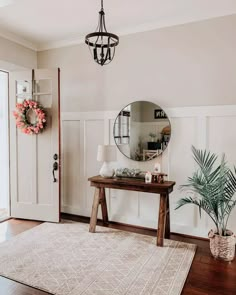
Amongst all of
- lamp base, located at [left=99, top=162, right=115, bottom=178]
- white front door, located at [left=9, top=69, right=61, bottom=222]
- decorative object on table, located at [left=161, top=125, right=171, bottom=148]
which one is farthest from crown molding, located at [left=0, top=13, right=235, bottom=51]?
lamp base, located at [left=99, top=162, right=115, bottom=178]

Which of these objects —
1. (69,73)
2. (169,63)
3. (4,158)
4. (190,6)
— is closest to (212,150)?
(169,63)

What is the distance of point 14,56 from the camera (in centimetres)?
389

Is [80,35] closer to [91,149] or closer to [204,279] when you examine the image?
[91,149]

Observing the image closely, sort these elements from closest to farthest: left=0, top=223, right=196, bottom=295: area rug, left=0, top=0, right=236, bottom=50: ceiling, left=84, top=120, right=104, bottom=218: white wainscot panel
→ 1. left=0, top=223, right=196, bottom=295: area rug
2. left=0, top=0, right=236, bottom=50: ceiling
3. left=84, top=120, right=104, bottom=218: white wainscot panel

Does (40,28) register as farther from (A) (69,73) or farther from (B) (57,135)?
(B) (57,135)

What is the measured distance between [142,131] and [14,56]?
2374 mm

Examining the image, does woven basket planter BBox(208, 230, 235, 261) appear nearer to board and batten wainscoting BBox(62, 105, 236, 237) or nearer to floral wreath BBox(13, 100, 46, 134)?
board and batten wainscoting BBox(62, 105, 236, 237)

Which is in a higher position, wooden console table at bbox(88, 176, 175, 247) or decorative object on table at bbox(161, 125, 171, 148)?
decorative object on table at bbox(161, 125, 171, 148)

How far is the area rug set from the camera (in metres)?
2.19

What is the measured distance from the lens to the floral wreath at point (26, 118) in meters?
3.68

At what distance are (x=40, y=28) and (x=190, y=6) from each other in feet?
7.07

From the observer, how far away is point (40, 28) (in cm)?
365

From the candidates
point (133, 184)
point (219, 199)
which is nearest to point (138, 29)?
point (133, 184)

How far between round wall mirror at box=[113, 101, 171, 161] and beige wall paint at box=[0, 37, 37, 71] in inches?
74.0
